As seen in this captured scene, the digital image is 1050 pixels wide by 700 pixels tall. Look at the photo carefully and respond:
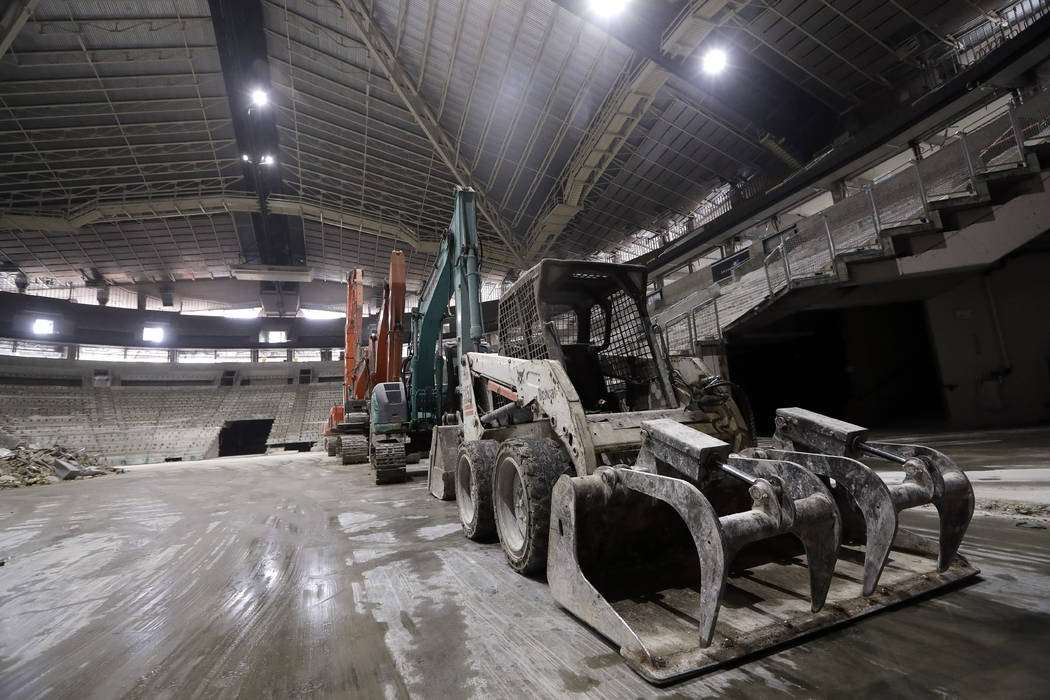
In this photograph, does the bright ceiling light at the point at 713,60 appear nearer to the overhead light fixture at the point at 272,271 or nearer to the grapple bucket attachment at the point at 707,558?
the grapple bucket attachment at the point at 707,558

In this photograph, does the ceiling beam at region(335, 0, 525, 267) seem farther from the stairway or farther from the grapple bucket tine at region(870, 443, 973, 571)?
the grapple bucket tine at region(870, 443, 973, 571)

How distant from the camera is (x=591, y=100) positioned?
14.9m

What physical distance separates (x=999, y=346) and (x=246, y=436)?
36.3 meters

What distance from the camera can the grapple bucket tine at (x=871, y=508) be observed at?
2.02 metres

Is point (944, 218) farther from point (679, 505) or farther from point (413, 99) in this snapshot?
point (413, 99)

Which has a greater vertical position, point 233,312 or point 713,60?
point 713,60

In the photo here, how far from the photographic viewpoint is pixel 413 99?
16.1 metres

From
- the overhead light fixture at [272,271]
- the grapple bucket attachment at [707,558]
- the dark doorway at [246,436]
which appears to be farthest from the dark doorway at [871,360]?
the dark doorway at [246,436]

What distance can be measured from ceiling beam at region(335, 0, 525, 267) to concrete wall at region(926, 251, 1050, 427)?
16.7m

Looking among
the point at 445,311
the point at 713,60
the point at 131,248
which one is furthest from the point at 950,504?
the point at 131,248

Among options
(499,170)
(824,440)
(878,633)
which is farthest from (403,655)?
(499,170)

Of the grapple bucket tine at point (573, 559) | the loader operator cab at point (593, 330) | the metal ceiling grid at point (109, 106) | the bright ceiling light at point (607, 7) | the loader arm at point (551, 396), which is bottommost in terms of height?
the grapple bucket tine at point (573, 559)

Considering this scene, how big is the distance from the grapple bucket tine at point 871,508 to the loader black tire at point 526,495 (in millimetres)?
1550

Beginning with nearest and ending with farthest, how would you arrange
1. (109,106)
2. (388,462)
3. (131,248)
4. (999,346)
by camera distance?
(388,462), (999,346), (109,106), (131,248)
